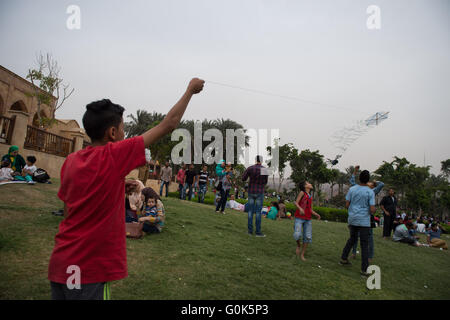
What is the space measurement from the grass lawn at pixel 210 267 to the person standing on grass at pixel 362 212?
0.40 m

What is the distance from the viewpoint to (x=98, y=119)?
1.72 metres

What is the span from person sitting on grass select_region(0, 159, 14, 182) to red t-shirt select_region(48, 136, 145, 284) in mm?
10377

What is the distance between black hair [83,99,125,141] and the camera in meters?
1.72

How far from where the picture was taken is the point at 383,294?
438cm

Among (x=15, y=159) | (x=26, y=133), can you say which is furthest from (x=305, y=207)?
(x=26, y=133)

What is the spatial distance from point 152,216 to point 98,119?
477 centimetres

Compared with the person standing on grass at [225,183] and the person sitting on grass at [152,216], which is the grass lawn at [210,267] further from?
the person standing on grass at [225,183]

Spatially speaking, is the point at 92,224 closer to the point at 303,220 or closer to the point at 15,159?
the point at 303,220

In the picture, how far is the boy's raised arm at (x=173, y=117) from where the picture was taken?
5.45ft

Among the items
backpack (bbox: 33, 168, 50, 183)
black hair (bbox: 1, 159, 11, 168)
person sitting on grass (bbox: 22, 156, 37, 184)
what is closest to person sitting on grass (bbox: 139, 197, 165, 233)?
person sitting on grass (bbox: 22, 156, 37, 184)

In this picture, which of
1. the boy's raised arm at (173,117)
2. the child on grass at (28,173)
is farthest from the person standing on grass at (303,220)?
the child on grass at (28,173)

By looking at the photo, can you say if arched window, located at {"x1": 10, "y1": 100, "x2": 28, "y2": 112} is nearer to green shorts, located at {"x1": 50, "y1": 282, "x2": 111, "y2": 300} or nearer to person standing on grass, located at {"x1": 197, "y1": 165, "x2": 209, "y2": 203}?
person standing on grass, located at {"x1": 197, "y1": 165, "x2": 209, "y2": 203}
